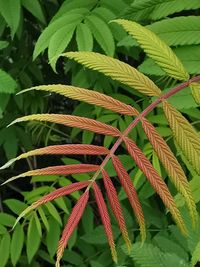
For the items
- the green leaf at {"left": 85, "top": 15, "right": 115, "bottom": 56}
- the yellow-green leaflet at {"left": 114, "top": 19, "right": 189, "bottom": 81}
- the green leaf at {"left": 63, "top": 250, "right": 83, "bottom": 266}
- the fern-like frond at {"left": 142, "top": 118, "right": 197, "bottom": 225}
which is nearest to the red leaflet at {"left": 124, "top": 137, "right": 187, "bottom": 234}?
the fern-like frond at {"left": 142, "top": 118, "right": 197, "bottom": 225}

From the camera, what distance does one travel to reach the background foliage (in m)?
0.98

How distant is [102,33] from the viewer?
1172 mm

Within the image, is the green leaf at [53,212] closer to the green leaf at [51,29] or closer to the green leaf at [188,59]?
the green leaf at [51,29]

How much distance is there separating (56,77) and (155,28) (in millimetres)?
1070

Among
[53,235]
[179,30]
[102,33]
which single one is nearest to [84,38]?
[102,33]

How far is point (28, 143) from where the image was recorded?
1866 millimetres

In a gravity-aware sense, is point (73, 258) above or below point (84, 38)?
below

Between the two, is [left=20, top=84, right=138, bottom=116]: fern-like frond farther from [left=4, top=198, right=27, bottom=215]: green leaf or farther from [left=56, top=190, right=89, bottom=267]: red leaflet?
[left=4, top=198, right=27, bottom=215]: green leaf

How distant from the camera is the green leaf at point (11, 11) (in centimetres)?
120

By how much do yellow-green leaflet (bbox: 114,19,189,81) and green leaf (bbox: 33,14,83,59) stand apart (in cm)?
48

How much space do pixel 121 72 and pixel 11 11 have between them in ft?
2.20

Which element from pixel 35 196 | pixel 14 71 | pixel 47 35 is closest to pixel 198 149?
pixel 47 35

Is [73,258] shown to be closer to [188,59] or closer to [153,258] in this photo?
[153,258]

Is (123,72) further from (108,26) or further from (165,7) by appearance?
(108,26)
